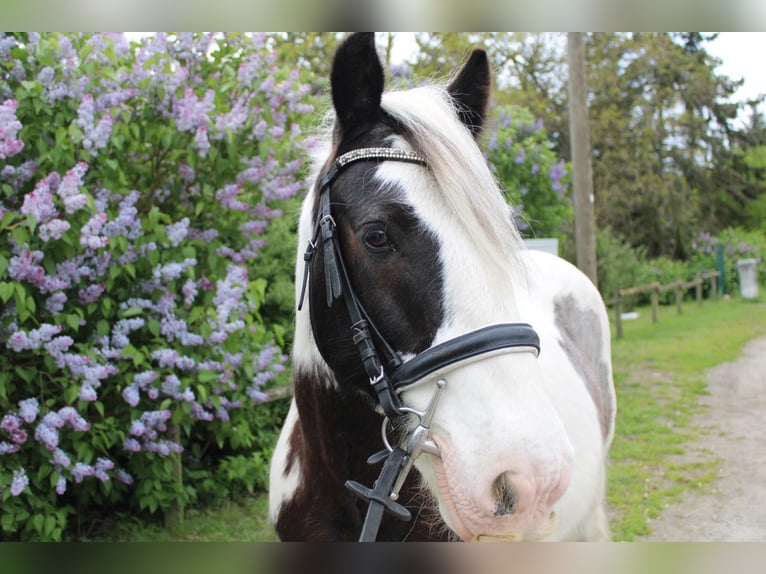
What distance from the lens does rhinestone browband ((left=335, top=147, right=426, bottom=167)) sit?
1688mm

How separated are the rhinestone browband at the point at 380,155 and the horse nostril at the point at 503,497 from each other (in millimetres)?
807

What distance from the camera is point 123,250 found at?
10.9ft

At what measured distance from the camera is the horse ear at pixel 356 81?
5.77 ft

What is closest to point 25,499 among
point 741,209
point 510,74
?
point 510,74

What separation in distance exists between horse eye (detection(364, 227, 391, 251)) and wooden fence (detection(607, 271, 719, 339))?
1015 centimetres

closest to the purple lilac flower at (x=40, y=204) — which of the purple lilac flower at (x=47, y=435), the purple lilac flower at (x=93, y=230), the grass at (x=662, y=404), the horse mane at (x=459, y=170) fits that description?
the purple lilac flower at (x=93, y=230)

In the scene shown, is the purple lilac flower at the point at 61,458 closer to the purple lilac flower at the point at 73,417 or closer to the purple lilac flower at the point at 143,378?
the purple lilac flower at the point at 73,417

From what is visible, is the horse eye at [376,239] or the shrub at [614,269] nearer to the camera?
the horse eye at [376,239]

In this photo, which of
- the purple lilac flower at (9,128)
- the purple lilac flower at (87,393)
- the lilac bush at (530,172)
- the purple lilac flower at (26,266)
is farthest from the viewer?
the lilac bush at (530,172)

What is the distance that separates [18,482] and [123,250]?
3.90 ft

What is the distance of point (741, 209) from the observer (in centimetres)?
1953

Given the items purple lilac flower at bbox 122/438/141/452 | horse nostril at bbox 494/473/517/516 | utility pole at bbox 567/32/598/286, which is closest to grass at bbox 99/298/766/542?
purple lilac flower at bbox 122/438/141/452

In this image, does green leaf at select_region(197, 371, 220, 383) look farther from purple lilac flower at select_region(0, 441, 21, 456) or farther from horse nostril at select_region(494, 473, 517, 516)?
horse nostril at select_region(494, 473, 517, 516)

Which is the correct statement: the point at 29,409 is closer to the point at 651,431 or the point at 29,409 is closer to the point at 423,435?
the point at 423,435
